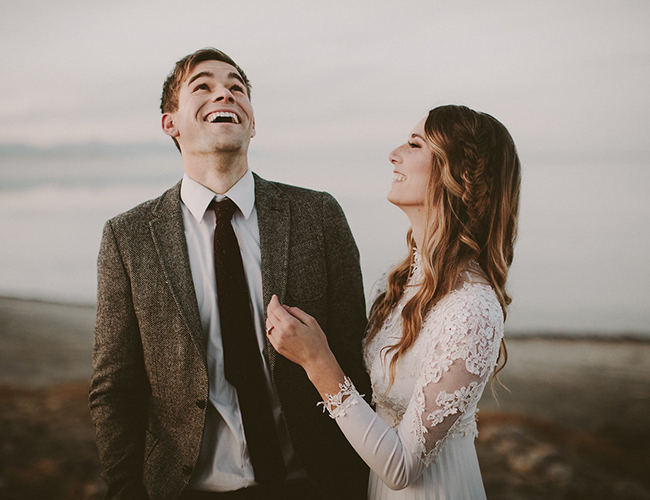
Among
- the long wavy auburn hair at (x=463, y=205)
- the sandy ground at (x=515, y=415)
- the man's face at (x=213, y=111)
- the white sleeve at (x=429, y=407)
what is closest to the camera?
the white sleeve at (x=429, y=407)

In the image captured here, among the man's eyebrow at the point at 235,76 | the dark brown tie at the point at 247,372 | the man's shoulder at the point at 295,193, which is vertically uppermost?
the man's eyebrow at the point at 235,76

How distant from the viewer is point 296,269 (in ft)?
4.96

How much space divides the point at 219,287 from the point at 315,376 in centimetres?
41

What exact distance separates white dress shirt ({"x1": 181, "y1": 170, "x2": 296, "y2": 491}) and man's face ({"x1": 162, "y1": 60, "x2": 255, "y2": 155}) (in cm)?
14

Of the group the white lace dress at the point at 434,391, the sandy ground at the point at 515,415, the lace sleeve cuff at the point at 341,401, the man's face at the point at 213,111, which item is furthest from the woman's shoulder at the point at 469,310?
the sandy ground at the point at 515,415

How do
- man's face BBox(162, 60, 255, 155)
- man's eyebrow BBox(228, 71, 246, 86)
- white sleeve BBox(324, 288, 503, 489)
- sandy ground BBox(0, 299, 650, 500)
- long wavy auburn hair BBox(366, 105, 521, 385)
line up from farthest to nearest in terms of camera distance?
sandy ground BBox(0, 299, 650, 500) < man's eyebrow BBox(228, 71, 246, 86) < man's face BBox(162, 60, 255, 155) < long wavy auburn hair BBox(366, 105, 521, 385) < white sleeve BBox(324, 288, 503, 489)

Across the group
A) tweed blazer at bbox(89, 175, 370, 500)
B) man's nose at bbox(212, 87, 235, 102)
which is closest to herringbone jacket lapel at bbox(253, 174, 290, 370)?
tweed blazer at bbox(89, 175, 370, 500)

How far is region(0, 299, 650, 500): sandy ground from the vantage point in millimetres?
2764

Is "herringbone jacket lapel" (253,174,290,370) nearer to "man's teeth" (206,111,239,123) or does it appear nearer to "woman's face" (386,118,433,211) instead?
"man's teeth" (206,111,239,123)

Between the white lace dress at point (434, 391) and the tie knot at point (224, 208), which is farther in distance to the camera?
the tie knot at point (224, 208)

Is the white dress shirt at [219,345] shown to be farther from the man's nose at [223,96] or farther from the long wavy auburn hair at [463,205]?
the long wavy auburn hair at [463,205]

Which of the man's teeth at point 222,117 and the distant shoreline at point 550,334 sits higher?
the man's teeth at point 222,117

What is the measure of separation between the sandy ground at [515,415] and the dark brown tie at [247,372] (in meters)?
1.80

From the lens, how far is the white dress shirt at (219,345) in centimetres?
145
